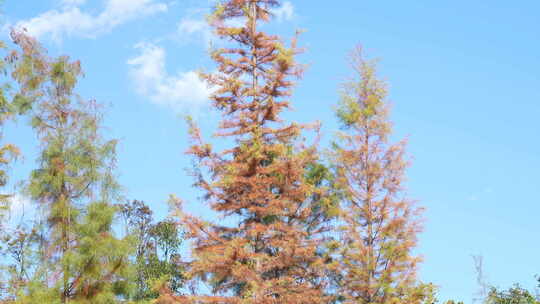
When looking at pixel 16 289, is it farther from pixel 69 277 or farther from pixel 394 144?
pixel 394 144

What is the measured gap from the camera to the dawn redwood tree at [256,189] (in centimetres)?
1833

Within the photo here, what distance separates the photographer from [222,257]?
18.2 meters

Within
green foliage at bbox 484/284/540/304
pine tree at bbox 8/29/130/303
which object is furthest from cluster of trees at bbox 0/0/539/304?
green foliage at bbox 484/284/540/304

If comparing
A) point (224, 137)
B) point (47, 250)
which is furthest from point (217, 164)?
point (47, 250)

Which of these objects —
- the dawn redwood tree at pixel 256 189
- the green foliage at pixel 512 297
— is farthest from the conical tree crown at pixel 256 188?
the green foliage at pixel 512 297

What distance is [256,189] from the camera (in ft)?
63.2

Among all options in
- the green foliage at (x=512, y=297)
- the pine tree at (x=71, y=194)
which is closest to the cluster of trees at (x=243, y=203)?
the pine tree at (x=71, y=194)

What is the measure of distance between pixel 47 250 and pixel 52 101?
455 cm

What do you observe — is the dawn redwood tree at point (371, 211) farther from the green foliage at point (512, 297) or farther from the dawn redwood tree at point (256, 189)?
the green foliage at point (512, 297)

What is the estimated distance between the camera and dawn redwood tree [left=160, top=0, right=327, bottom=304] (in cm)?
1833

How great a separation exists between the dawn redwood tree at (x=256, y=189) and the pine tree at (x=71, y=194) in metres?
2.08

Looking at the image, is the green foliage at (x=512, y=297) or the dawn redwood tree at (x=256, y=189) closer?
the dawn redwood tree at (x=256, y=189)

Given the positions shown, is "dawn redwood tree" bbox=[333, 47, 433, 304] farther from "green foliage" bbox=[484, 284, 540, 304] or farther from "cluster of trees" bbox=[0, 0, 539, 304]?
"green foliage" bbox=[484, 284, 540, 304]

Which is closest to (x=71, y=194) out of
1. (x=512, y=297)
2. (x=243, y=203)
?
(x=243, y=203)
